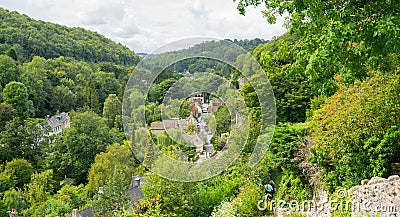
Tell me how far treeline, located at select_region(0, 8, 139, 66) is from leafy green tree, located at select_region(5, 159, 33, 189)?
24.5m

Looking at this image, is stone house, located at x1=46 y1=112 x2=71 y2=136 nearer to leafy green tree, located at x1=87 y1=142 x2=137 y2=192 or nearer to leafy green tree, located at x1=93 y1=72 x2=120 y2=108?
leafy green tree, located at x1=93 y1=72 x2=120 y2=108

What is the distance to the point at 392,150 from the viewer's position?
6.34m

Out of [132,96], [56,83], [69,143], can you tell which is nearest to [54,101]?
[56,83]

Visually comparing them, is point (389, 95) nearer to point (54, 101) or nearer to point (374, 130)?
point (374, 130)

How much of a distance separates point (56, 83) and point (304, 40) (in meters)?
45.3

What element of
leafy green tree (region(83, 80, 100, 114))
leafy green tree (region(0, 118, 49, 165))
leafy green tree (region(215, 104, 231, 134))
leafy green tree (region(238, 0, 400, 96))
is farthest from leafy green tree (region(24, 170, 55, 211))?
leafy green tree (region(83, 80, 100, 114))

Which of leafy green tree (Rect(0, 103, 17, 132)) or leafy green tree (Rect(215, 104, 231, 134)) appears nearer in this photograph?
leafy green tree (Rect(215, 104, 231, 134))

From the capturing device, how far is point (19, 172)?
23.4m

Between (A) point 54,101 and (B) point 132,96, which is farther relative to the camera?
(A) point 54,101

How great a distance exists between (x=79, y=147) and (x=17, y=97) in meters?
8.92

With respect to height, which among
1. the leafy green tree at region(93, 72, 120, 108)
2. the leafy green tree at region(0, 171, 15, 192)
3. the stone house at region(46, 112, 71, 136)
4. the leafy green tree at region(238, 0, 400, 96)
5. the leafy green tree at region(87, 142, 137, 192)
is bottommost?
the leafy green tree at region(0, 171, 15, 192)

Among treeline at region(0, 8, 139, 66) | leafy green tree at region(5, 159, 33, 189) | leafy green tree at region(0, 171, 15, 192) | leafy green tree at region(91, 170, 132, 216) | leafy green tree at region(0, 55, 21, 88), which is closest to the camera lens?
leafy green tree at region(91, 170, 132, 216)

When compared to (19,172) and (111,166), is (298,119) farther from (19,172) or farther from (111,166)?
(19,172)

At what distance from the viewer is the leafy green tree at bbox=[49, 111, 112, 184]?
27.6 meters
